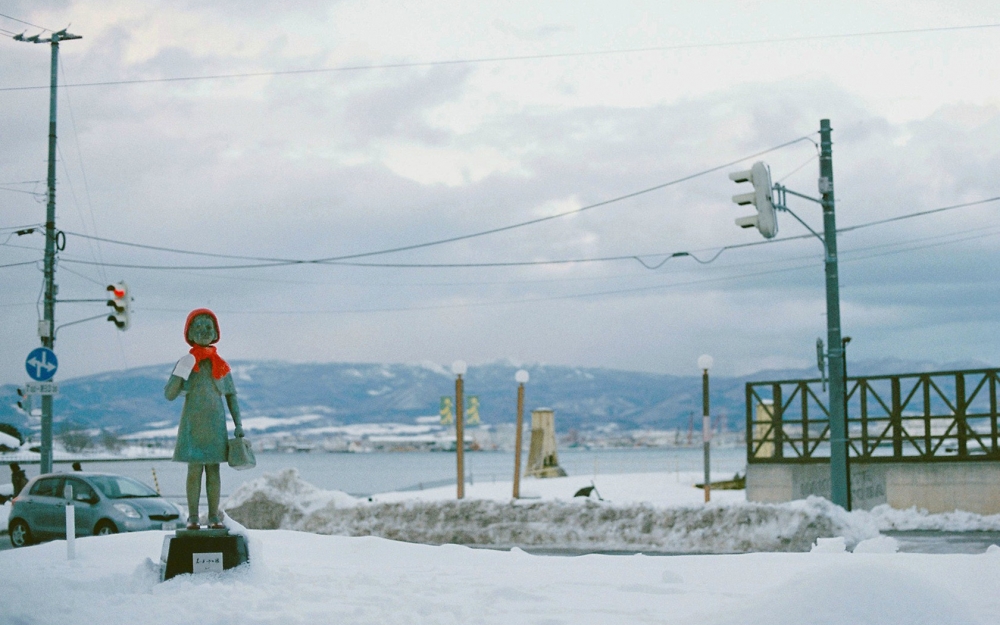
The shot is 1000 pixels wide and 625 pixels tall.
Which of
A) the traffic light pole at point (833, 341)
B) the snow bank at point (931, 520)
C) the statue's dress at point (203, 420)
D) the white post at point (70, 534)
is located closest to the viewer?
the statue's dress at point (203, 420)

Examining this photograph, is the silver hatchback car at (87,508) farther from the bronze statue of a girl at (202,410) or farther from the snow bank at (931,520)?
the snow bank at (931,520)

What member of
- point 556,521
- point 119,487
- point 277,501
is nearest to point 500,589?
point 556,521

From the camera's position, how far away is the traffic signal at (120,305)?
24875mm

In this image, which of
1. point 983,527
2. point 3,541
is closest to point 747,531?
point 983,527

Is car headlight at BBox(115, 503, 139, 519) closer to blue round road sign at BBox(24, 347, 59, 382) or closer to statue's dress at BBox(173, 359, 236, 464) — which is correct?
blue round road sign at BBox(24, 347, 59, 382)

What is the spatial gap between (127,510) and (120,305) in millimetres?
7033

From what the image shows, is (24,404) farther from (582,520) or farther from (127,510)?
(582,520)

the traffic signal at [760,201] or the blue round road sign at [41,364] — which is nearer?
the traffic signal at [760,201]

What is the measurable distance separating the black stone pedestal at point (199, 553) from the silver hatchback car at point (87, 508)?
9.78 meters

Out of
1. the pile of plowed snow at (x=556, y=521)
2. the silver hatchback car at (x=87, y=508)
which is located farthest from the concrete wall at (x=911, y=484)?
the silver hatchback car at (x=87, y=508)

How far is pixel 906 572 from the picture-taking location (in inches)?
314

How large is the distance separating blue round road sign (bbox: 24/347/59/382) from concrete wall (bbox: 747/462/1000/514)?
681 inches

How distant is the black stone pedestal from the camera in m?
10.0

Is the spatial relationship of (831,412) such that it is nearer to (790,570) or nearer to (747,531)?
(747,531)
